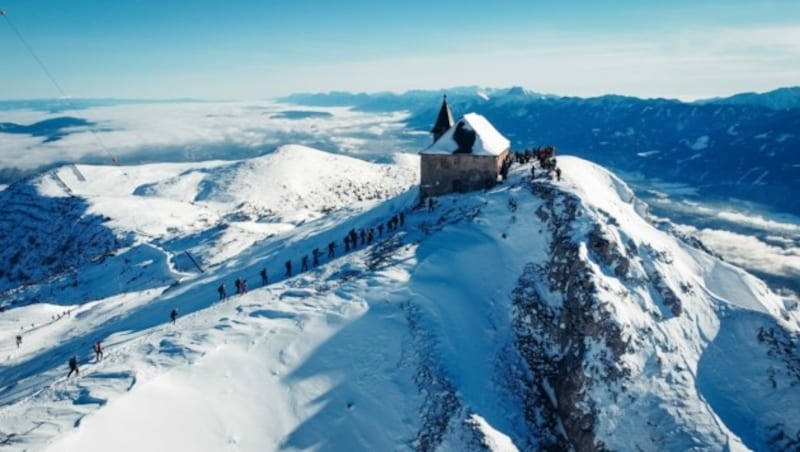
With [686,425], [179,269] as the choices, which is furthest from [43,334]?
[686,425]

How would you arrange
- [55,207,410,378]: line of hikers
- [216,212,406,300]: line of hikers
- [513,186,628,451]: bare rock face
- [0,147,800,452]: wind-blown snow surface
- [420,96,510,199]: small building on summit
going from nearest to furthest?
[0,147,800,452]: wind-blown snow surface
[513,186,628,451]: bare rock face
[55,207,410,378]: line of hikers
[216,212,406,300]: line of hikers
[420,96,510,199]: small building on summit

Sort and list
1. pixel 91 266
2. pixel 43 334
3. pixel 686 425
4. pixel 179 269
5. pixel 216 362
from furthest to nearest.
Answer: pixel 91 266 < pixel 179 269 < pixel 43 334 < pixel 686 425 < pixel 216 362

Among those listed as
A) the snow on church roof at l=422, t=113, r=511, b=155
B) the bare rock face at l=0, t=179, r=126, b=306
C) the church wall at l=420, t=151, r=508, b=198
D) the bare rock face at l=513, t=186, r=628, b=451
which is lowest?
the bare rock face at l=0, t=179, r=126, b=306

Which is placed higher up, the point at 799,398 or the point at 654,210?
the point at 799,398

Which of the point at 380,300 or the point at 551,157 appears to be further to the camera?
the point at 551,157

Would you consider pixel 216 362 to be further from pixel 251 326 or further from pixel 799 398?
pixel 799 398

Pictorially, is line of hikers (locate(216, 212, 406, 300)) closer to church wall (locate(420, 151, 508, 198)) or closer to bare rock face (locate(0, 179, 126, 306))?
church wall (locate(420, 151, 508, 198))

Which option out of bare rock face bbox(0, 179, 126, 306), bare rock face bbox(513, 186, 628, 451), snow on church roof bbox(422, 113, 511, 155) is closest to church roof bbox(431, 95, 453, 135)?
snow on church roof bbox(422, 113, 511, 155)
